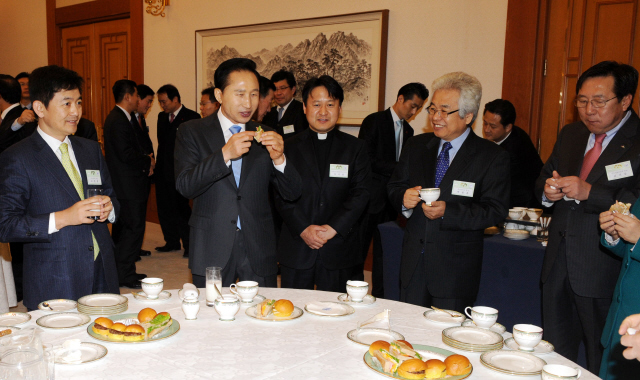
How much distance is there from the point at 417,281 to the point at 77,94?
73.3 inches

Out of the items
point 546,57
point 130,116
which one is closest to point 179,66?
point 130,116

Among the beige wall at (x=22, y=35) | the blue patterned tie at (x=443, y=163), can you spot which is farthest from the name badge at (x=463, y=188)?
the beige wall at (x=22, y=35)

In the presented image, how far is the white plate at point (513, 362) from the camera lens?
1398 millimetres

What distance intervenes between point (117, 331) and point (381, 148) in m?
3.28

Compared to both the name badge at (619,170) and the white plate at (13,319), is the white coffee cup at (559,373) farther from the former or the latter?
the white plate at (13,319)

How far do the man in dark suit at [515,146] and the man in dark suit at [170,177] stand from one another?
3400 millimetres

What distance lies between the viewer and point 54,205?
2.22 metres

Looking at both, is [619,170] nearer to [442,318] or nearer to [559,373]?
[442,318]

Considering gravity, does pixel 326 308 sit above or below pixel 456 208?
below

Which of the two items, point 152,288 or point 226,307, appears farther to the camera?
point 152,288

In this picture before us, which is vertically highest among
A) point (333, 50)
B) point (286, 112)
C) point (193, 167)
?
point (333, 50)

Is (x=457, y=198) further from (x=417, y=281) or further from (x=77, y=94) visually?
(x=77, y=94)

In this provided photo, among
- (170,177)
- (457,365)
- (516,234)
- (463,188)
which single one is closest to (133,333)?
(457,365)

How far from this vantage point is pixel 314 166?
2957 millimetres
